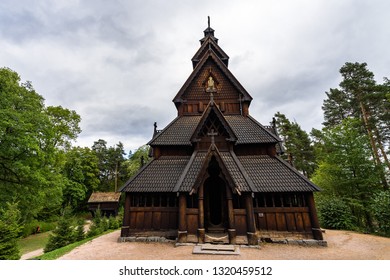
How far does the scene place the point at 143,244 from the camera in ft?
27.6

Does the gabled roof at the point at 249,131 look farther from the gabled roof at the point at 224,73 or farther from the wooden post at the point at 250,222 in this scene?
the wooden post at the point at 250,222

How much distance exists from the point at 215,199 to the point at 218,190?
1.80 ft

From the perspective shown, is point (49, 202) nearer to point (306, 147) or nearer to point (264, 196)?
point (264, 196)

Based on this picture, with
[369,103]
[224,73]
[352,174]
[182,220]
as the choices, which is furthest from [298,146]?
[182,220]

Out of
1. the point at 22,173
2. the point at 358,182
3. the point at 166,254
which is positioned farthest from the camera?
the point at 358,182

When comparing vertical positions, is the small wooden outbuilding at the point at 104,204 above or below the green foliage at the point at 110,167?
below

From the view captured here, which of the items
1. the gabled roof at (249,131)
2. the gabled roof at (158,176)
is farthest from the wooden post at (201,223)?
the gabled roof at (249,131)

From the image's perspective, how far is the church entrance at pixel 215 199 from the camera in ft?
31.2

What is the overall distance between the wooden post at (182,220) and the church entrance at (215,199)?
1.66 m

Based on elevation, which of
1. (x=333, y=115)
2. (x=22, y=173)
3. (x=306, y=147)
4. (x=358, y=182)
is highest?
(x=333, y=115)

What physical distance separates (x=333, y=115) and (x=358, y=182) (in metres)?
16.8

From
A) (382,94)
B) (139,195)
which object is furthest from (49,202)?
(382,94)

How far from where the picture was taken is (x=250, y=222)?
7953 mm

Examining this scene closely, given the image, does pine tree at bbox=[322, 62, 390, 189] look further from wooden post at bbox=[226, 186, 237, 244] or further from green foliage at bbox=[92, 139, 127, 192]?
green foliage at bbox=[92, 139, 127, 192]
